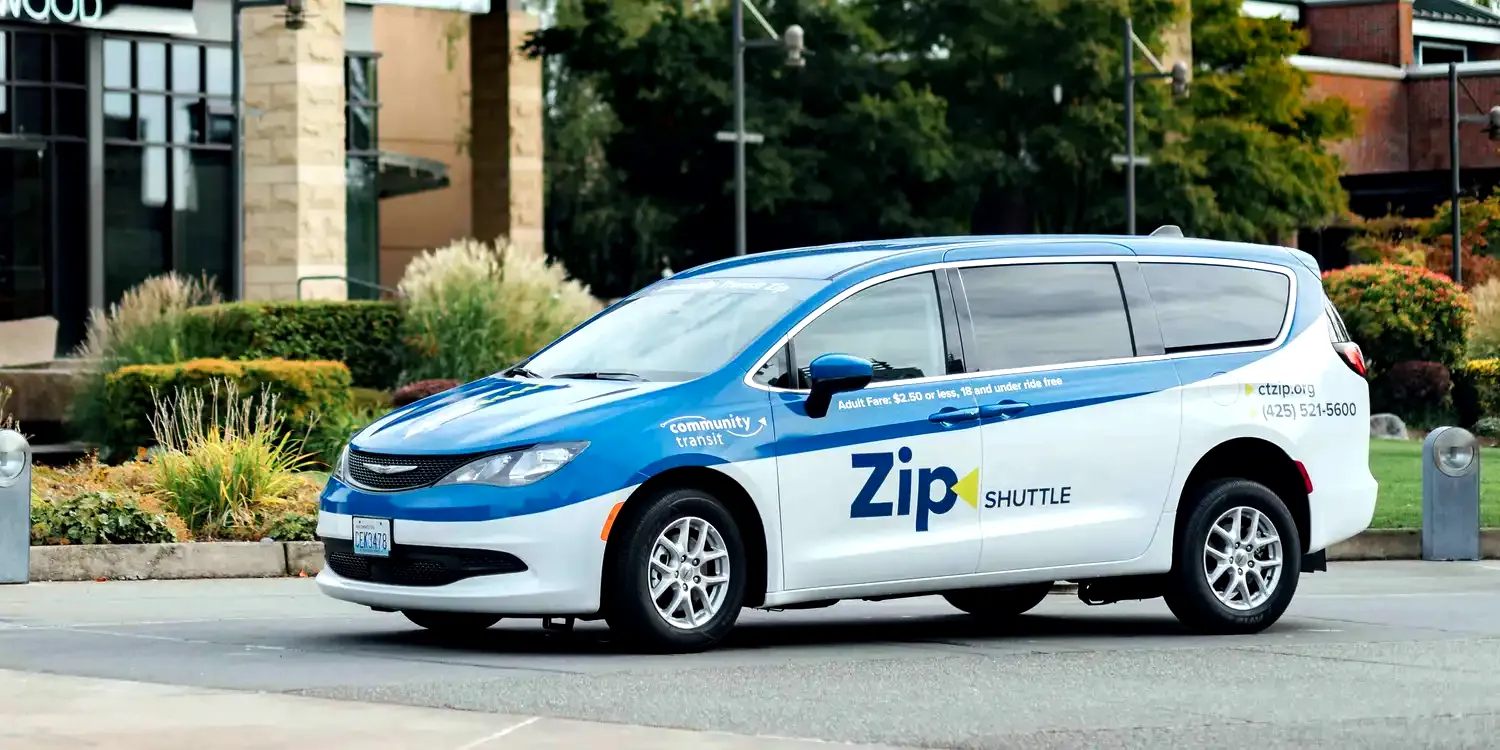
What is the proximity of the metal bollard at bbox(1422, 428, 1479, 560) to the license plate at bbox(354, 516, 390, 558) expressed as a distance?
891cm

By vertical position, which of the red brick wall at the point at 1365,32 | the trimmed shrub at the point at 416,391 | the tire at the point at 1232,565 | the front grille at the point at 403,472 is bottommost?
the tire at the point at 1232,565

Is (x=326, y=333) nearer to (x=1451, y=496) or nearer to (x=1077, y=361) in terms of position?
(x=1451, y=496)

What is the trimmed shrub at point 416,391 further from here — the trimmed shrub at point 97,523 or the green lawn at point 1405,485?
the trimmed shrub at point 97,523

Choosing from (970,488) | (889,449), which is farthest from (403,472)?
(970,488)

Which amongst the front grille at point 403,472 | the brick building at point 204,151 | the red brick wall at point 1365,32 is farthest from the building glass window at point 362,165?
the red brick wall at point 1365,32

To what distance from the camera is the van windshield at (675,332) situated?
10805mm

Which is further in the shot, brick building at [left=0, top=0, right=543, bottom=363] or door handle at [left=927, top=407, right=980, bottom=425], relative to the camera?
brick building at [left=0, top=0, right=543, bottom=363]

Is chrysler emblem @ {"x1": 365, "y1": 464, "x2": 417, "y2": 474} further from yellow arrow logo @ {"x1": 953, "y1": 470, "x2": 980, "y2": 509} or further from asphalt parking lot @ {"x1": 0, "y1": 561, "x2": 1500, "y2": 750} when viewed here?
yellow arrow logo @ {"x1": 953, "y1": 470, "x2": 980, "y2": 509}

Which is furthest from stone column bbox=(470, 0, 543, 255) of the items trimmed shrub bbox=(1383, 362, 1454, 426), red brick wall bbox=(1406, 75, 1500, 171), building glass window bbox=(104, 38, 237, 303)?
red brick wall bbox=(1406, 75, 1500, 171)

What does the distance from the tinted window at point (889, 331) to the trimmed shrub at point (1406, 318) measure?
1063 inches

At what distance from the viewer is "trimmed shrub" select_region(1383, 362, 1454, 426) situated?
3609 centimetres

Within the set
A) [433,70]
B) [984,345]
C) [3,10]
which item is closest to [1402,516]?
[984,345]

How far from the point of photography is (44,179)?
38.5 m

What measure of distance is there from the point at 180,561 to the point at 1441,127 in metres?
58.1
